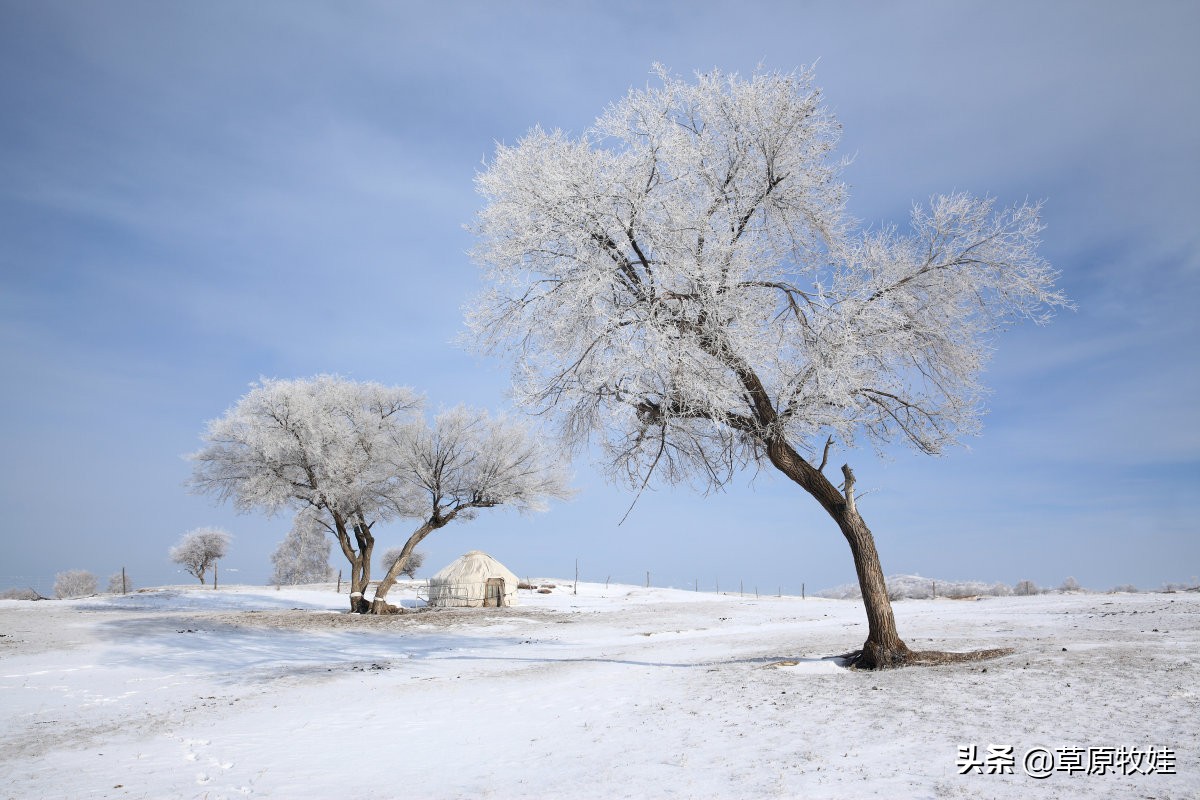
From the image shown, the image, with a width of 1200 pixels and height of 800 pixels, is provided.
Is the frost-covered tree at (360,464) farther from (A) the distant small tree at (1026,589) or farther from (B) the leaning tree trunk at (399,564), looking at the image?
(A) the distant small tree at (1026,589)

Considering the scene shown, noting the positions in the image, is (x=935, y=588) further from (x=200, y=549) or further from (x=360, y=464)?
(x=200, y=549)

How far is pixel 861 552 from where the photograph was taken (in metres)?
11.2

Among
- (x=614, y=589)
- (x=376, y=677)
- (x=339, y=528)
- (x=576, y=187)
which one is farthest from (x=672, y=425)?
(x=614, y=589)

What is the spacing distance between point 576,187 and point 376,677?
9.80 m

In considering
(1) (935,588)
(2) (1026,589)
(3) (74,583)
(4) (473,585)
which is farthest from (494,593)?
(3) (74,583)

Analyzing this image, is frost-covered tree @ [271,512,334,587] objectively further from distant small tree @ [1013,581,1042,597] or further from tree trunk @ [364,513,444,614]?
distant small tree @ [1013,581,1042,597]

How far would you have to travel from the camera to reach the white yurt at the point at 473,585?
33969 millimetres

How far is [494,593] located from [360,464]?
926 cm

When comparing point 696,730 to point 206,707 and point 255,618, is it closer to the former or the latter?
point 206,707

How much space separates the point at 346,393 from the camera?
3125 centimetres

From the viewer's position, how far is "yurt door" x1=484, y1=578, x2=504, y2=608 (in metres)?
34.1

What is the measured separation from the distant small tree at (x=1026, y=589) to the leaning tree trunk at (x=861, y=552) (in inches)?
1252

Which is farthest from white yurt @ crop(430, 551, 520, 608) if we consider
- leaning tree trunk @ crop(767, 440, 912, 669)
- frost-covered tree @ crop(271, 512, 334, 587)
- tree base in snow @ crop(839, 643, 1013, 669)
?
frost-covered tree @ crop(271, 512, 334, 587)

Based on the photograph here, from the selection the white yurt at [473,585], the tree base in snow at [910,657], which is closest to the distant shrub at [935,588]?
the white yurt at [473,585]
